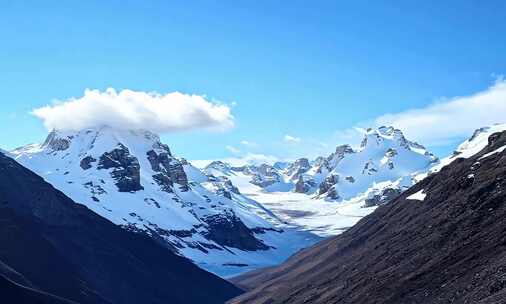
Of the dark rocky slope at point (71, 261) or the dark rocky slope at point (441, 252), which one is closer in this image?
the dark rocky slope at point (441, 252)

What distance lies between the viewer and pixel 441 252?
8119cm

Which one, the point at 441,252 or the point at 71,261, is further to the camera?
the point at 71,261

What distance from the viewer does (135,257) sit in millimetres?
188375

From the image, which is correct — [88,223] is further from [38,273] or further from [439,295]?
[439,295]

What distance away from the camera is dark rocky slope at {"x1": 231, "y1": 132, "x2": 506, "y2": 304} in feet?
220

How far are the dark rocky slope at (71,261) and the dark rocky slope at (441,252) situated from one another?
35.9 meters

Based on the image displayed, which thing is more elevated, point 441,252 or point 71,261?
point 71,261

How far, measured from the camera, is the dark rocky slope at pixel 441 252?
67.1 m

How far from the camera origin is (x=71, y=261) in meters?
158

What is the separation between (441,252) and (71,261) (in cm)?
9624

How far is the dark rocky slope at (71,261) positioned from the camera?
130 meters

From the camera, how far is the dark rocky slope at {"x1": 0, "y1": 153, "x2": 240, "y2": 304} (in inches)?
5098

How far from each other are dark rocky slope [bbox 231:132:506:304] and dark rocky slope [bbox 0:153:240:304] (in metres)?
35.9

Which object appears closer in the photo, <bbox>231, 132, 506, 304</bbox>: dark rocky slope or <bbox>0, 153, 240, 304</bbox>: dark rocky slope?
<bbox>231, 132, 506, 304</bbox>: dark rocky slope
